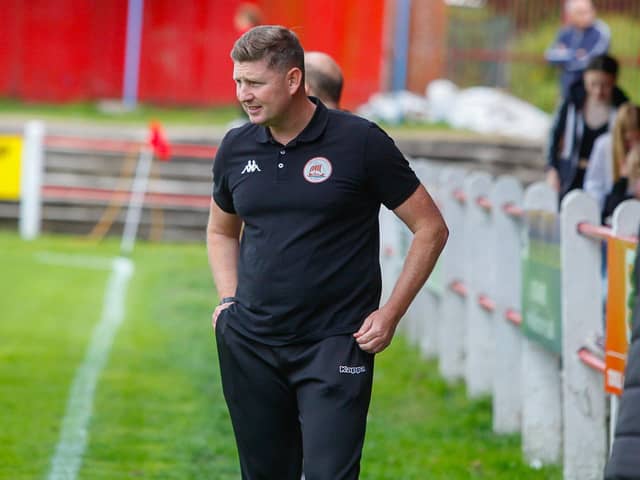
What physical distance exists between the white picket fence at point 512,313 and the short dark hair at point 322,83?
51.3 inches

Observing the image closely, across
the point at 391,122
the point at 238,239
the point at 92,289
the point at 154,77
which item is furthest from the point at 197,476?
the point at 154,77

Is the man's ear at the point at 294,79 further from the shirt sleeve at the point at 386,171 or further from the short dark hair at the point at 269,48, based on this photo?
the shirt sleeve at the point at 386,171

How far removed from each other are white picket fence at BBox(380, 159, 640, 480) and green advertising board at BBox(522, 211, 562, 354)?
0.32 feet

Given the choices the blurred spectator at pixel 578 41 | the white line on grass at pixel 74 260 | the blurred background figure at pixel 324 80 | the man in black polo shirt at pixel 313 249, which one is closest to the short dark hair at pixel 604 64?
the blurred background figure at pixel 324 80

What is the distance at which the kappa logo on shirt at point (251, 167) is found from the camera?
191 inches

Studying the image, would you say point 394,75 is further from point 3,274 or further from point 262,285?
point 262,285

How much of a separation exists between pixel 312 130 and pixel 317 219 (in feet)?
0.96

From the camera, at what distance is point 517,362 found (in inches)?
337

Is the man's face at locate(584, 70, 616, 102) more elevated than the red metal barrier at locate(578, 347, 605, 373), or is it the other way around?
the man's face at locate(584, 70, 616, 102)

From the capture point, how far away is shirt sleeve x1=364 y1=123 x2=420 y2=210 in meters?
4.77

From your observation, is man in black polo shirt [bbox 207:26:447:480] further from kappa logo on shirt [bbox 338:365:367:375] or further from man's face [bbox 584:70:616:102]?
man's face [bbox 584:70:616:102]

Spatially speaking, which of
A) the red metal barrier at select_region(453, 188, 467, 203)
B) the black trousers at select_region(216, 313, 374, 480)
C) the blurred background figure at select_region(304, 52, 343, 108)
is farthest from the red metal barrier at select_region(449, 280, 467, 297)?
the black trousers at select_region(216, 313, 374, 480)

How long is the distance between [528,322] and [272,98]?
3.60 metres

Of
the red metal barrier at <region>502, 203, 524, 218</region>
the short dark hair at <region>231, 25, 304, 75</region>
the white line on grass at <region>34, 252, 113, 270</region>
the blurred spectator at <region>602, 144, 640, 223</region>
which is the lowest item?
the white line on grass at <region>34, 252, 113, 270</region>
